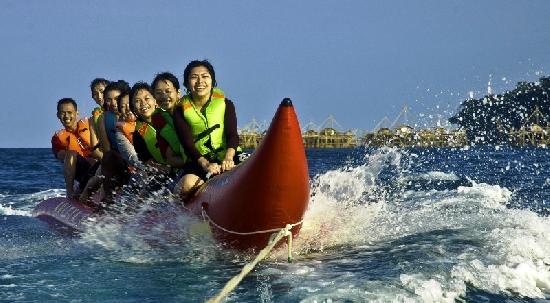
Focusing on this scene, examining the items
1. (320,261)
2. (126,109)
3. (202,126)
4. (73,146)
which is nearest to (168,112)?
(202,126)

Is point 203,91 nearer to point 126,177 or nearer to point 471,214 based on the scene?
point 126,177

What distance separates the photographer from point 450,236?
6.06 m

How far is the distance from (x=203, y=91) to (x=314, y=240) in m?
1.55

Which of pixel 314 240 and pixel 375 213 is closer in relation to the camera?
pixel 314 240

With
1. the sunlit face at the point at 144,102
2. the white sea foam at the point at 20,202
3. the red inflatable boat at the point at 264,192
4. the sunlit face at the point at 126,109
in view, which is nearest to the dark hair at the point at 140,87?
the sunlit face at the point at 144,102

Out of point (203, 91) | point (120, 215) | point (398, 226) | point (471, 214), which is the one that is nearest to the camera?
point (203, 91)

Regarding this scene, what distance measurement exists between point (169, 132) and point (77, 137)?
3.10 m

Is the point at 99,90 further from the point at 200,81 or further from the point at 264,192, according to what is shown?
the point at 264,192

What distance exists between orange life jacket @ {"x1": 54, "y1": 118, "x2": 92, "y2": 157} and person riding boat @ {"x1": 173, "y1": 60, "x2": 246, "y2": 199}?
3.36 metres

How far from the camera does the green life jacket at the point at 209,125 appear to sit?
5.85 metres

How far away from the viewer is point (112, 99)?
25.1 feet

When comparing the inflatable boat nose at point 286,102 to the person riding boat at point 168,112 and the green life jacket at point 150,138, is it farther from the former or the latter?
the green life jacket at point 150,138

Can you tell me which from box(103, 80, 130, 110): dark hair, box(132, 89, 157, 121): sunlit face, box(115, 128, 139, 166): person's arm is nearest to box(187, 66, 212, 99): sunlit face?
box(132, 89, 157, 121): sunlit face

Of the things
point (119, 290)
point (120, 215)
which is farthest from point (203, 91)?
point (119, 290)
